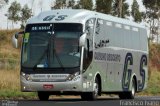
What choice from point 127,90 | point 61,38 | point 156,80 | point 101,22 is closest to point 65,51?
point 61,38

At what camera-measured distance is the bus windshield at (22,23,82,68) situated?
25.2 metres

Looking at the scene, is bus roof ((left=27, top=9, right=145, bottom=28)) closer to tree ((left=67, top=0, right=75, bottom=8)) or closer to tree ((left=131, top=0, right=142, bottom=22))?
tree ((left=131, top=0, right=142, bottom=22))

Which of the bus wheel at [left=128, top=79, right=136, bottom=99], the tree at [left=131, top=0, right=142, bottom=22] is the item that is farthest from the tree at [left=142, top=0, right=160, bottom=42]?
the bus wheel at [left=128, top=79, right=136, bottom=99]

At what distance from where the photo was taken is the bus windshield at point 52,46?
25.2 m

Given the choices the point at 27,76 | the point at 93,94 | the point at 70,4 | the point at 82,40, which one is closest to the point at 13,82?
the point at 93,94

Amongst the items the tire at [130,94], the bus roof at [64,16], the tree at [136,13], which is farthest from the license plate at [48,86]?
the tree at [136,13]

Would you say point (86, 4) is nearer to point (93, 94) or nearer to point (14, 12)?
point (14, 12)

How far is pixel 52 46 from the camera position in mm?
25484

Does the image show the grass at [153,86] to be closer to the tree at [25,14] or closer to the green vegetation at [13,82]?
the green vegetation at [13,82]

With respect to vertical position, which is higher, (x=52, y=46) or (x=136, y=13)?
(x=136, y=13)

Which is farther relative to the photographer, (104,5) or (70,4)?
(70,4)

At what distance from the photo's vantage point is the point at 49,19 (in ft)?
85.6

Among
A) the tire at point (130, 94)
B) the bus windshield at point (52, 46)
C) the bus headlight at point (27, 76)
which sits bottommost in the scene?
the tire at point (130, 94)

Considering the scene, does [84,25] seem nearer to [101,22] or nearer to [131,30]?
[101,22]
